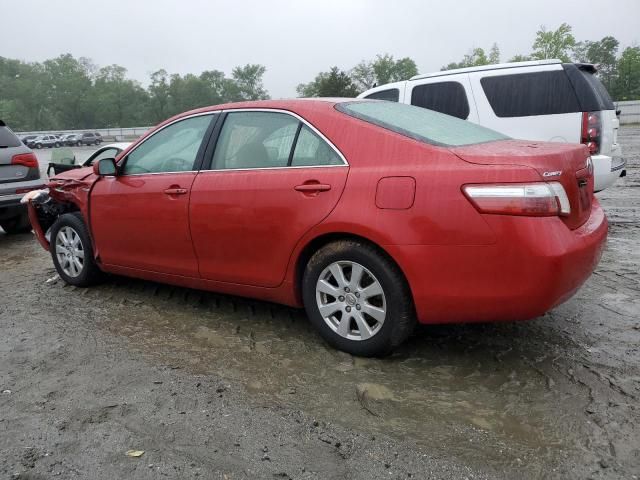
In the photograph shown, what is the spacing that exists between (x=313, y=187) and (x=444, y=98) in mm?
4444

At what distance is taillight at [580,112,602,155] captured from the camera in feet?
19.9

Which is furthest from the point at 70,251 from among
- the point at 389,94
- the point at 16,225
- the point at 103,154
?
the point at 103,154

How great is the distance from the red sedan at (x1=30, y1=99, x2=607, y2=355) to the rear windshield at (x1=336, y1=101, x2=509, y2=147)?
2 cm

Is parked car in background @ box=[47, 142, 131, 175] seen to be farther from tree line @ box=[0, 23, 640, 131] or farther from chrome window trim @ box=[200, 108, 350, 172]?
tree line @ box=[0, 23, 640, 131]

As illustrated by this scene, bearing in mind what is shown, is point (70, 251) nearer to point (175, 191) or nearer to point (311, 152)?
point (175, 191)

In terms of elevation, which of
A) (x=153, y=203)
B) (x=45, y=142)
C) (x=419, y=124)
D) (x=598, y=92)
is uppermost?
(x=598, y=92)

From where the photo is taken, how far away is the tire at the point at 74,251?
16.1 feet

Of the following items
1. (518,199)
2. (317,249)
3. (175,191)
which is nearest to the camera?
(518,199)

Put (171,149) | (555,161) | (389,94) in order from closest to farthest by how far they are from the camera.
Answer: (555,161)
(171,149)
(389,94)

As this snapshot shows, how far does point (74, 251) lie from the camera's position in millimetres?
5027

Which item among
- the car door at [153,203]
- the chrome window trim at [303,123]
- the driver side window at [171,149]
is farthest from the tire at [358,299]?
the driver side window at [171,149]

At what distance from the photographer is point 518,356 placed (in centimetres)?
331

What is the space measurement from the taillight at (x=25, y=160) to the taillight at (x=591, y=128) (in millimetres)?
6989

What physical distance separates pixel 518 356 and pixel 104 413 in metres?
2.35
